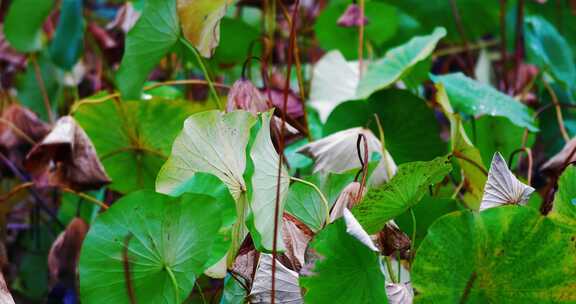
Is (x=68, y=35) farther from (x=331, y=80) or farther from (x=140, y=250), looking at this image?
(x=140, y=250)

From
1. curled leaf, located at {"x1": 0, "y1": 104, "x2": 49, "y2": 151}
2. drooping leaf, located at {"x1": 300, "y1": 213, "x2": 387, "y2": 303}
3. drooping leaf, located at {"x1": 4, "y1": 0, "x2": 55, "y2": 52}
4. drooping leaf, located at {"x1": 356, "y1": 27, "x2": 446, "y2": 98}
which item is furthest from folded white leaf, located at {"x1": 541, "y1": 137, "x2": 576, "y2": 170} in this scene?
drooping leaf, located at {"x1": 4, "y1": 0, "x2": 55, "y2": 52}

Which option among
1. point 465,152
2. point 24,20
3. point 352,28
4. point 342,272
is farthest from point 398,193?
point 24,20

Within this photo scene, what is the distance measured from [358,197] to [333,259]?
0.21 ft

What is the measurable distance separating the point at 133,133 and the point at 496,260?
1.47 feet

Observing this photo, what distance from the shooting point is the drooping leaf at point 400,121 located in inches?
30.8

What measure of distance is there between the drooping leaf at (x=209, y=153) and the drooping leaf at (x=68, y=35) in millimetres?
503

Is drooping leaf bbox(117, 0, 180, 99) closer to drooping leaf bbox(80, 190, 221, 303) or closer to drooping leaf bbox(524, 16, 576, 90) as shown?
drooping leaf bbox(80, 190, 221, 303)

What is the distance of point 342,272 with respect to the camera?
1.61 feet

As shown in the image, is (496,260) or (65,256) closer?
(496,260)

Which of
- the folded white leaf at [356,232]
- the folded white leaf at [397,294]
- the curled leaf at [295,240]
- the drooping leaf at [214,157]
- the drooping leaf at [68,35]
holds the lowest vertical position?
the folded white leaf at [397,294]

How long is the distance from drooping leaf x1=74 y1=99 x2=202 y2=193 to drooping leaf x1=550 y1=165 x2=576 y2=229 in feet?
1.28

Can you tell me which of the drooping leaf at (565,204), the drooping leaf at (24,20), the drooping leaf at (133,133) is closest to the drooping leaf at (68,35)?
the drooping leaf at (24,20)

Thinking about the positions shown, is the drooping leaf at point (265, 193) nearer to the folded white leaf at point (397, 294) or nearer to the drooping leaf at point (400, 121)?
the folded white leaf at point (397, 294)

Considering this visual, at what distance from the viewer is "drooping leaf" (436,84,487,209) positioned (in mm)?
637
